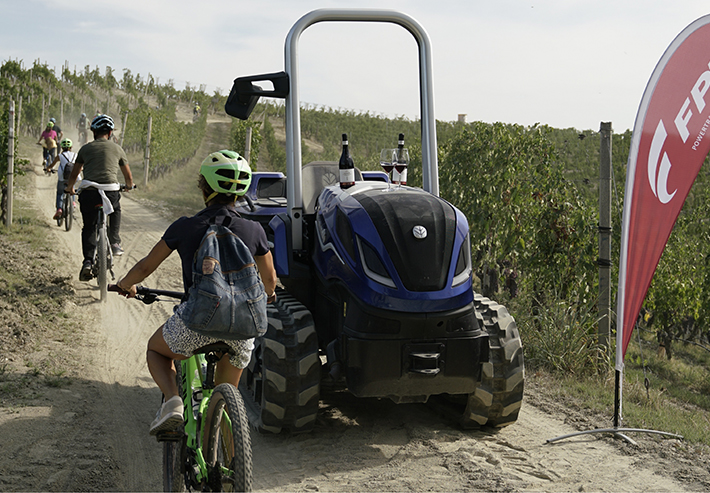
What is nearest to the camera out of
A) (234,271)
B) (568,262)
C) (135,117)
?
(234,271)

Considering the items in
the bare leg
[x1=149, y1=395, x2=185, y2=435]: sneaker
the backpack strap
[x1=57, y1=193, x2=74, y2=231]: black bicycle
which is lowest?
[x1=149, y1=395, x2=185, y2=435]: sneaker

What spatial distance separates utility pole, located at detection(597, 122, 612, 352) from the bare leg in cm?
404

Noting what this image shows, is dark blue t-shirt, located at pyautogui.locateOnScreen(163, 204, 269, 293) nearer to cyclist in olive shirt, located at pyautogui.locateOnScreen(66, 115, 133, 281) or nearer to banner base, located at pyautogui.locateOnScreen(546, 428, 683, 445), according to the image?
banner base, located at pyautogui.locateOnScreen(546, 428, 683, 445)

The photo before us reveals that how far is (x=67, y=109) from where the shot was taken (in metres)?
45.3

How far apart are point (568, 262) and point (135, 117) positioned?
104 feet

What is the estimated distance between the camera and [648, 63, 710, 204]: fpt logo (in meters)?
4.16

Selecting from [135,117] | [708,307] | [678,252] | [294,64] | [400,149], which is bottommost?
[708,307]

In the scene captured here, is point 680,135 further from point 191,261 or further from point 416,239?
point 191,261

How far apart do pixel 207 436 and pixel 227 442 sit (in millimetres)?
153

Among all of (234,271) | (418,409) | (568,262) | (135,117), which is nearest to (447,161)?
(568,262)

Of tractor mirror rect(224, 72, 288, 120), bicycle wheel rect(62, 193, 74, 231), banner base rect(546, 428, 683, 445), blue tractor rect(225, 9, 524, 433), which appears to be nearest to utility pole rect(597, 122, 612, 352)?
banner base rect(546, 428, 683, 445)

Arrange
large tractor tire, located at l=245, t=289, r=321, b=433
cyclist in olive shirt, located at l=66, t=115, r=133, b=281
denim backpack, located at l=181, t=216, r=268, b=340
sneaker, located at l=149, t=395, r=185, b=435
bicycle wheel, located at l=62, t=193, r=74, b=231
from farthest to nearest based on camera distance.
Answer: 1. bicycle wheel, located at l=62, t=193, r=74, b=231
2. cyclist in olive shirt, located at l=66, t=115, r=133, b=281
3. large tractor tire, located at l=245, t=289, r=321, b=433
4. sneaker, located at l=149, t=395, r=185, b=435
5. denim backpack, located at l=181, t=216, r=268, b=340

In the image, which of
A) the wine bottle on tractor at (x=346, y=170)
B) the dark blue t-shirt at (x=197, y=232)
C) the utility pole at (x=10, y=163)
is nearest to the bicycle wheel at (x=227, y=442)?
the dark blue t-shirt at (x=197, y=232)

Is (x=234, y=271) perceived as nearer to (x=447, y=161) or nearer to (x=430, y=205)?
(x=430, y=205)
